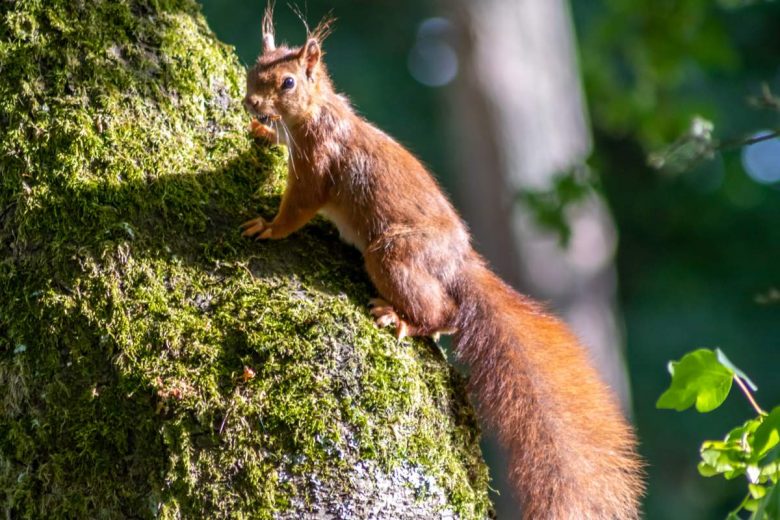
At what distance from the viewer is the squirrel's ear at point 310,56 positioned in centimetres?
272

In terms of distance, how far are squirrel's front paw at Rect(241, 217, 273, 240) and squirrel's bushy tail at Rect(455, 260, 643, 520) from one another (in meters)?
0.55

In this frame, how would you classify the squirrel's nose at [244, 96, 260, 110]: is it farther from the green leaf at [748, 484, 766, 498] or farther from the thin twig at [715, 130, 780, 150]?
the green leaf at [748, 484, 766, 498]

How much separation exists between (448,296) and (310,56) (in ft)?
2.70

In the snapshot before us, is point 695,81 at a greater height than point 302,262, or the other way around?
point 695,81

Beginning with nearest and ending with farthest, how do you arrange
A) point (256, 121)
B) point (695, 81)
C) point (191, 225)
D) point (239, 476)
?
point (239, 476) → point (191, 225) → point (256, 121) → point (695, 81)

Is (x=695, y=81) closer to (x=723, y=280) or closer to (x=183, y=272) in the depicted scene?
(x=723, y=280)

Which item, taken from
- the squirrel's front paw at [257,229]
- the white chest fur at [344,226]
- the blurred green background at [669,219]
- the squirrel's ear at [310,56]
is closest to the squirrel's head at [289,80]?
the squirrel's ear at [310,56]

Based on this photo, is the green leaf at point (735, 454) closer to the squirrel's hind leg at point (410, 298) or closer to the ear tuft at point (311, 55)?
the squirrel's hind leg at point (410, 298)

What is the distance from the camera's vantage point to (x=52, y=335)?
189cm

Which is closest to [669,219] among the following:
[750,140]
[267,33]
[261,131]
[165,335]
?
[267,33]

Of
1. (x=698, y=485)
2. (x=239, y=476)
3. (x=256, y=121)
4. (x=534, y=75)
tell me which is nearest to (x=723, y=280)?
(x=698, y=485)

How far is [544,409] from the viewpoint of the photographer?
7.36ft

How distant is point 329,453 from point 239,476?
168 millimetres

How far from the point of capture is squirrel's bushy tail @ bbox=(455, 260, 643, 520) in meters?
2.12
